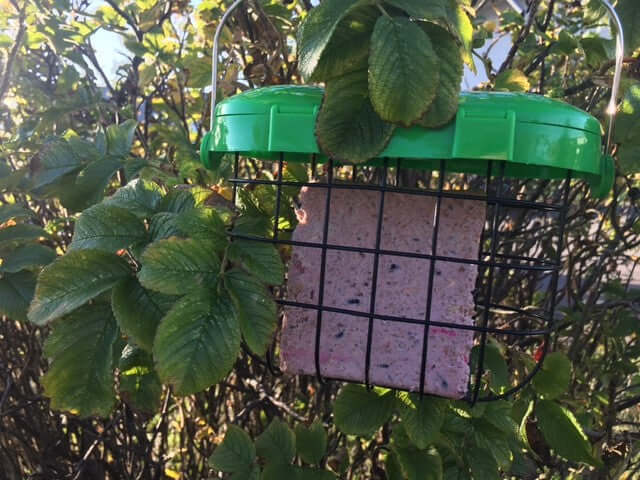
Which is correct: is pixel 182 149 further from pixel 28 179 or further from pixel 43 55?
pixel 43 55

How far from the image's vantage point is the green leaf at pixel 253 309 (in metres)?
0.63

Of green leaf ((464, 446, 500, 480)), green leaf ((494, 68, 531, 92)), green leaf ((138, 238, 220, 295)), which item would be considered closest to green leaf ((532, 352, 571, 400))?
green leaf ((464, 446, 500, 480))

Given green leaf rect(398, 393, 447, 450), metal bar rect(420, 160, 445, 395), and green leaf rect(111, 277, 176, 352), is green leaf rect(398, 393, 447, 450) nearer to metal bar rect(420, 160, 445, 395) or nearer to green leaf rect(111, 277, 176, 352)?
metal bar rect(420, 160, 445, 395)

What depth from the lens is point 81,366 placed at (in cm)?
67

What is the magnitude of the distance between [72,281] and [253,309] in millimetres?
204

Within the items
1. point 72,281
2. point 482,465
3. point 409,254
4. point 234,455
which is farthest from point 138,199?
point 482,465

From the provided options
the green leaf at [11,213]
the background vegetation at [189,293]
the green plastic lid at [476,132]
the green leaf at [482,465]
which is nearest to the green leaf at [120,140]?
the background vegetation at [189,293]

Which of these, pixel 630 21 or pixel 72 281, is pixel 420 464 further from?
pixel 630 21

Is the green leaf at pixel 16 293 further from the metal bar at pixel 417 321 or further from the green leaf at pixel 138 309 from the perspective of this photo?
the metal bar at pixel 417 321

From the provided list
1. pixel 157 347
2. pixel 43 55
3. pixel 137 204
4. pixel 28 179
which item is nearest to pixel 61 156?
pixel 28 179

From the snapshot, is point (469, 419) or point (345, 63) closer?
point (345, 63)

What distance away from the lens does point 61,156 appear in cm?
98

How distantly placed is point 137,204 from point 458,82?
422mm

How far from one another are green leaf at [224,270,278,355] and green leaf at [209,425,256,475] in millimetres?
391
